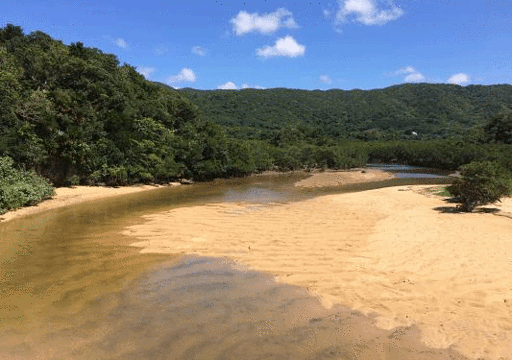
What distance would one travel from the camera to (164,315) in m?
7.23

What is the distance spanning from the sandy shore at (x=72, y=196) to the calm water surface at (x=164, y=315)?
905cm

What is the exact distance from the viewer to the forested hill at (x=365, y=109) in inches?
5059

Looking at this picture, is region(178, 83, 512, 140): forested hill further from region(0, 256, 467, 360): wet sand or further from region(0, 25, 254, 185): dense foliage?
region(0, 256, 467, 360): wet sand

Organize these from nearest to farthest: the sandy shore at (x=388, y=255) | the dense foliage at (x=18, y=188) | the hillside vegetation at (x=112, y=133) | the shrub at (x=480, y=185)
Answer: the sandy shore at (x=388, y=255) < the shrub at (x=480, y=185) < the dense foliage at (x=18, y=188) < the hillside vegetation at (x=112, y=133)

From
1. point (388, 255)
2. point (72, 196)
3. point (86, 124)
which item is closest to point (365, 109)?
point (86, 124)

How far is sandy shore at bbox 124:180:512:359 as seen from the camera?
6699 millimetres

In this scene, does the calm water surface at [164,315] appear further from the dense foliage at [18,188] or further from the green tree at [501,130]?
the green tree at [501,130]

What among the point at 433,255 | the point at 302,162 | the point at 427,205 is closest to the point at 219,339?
the point at 433,255

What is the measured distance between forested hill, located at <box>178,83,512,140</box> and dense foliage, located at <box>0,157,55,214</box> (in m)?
94.4

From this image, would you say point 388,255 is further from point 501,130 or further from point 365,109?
Answer: point 365,109

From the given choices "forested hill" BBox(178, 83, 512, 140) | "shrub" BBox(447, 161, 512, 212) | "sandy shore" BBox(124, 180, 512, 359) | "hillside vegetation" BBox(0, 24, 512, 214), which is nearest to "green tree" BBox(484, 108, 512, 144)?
"hillside vegetation" BBox(0, 24, 512, 214)

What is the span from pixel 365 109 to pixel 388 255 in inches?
5881

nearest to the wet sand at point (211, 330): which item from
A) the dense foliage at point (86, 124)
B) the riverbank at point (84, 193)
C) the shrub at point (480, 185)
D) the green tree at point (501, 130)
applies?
the shrub at point (480, 185)

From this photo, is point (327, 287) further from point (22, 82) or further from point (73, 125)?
point (22, 82)
